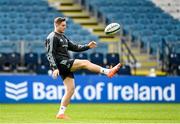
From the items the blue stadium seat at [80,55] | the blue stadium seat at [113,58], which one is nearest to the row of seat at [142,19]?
the blue stadium seat at [113,58]

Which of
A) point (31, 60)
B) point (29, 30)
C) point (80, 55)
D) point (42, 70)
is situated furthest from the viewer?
point (29, 30)

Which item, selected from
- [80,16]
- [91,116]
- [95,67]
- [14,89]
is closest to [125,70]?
[14,89]

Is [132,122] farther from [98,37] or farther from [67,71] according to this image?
[98,37]

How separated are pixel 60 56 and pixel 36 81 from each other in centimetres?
843

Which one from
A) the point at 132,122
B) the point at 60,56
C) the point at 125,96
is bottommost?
the point at 125,96

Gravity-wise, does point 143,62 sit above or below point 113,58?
below

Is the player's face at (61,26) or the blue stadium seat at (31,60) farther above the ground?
the player's face at (61,26)

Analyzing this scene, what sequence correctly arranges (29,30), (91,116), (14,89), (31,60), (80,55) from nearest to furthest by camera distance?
(91,116)
(14,89)
(31,60)
(80,55)
(29,30)

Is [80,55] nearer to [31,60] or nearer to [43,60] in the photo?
[43,60]

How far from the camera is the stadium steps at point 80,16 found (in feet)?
104

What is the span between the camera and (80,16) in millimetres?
32469

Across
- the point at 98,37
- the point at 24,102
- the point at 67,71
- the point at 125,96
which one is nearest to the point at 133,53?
the point at 98,37

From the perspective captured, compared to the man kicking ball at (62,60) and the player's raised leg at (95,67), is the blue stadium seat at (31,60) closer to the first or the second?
the man kicking ball at (62,60)

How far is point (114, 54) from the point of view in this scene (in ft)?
89.0
